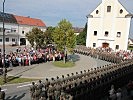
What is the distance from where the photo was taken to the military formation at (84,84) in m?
12.7

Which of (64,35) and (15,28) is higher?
(15,28)

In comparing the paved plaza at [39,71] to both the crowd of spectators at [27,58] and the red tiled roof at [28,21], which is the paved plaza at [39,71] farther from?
the red tiled roof at [28,21]

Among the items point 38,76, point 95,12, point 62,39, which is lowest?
point 38,76

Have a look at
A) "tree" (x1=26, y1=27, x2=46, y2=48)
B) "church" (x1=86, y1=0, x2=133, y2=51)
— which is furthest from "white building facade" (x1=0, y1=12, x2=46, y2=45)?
"church" (x1=86, y1=0, x2=133, y2=51)

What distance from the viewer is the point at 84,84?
14.4 metres

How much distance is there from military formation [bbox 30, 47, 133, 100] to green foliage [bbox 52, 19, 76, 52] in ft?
30.8

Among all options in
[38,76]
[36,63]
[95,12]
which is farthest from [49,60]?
[95,12]

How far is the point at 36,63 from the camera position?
29094 mm

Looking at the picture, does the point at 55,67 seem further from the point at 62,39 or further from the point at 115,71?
the point at 115,71

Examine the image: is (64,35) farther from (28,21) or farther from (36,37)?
(28,21)

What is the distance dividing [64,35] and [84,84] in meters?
15.2

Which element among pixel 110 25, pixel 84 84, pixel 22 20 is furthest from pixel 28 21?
pixel 84 84

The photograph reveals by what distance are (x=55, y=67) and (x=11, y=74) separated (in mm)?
6592

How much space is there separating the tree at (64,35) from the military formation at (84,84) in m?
9.38
